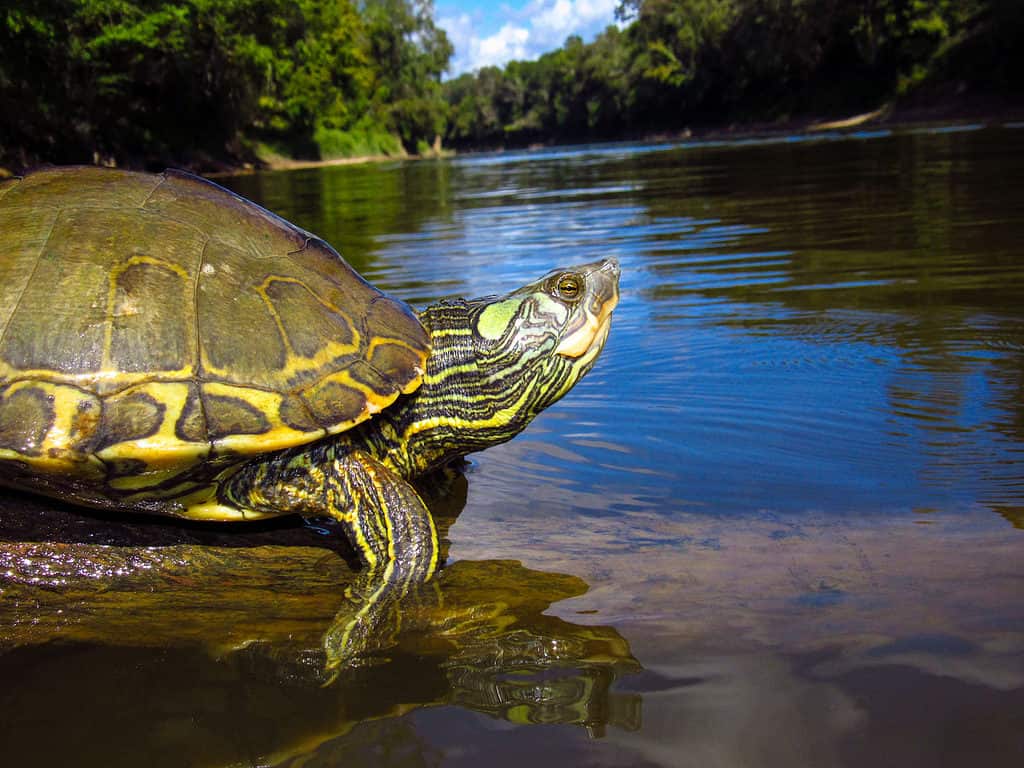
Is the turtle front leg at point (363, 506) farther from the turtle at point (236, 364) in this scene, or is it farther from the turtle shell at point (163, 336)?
the turtle shell at point (163, 336)

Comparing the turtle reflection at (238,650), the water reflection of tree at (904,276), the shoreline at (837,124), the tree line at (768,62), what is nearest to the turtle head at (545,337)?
the turtle reflection at (238,650)

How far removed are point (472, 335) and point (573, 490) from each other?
78cm

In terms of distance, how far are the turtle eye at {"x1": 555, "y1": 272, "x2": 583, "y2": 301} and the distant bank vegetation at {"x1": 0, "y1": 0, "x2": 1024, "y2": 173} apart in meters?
34.6

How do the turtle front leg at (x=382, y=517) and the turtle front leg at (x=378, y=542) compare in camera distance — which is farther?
the turtle front leg at (x=382, y=517)

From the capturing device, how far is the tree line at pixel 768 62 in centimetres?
4534

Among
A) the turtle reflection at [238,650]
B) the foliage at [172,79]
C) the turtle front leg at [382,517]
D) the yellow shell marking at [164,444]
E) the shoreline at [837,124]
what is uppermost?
the foliage at [172,79]

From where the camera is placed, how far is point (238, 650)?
2.19 meters

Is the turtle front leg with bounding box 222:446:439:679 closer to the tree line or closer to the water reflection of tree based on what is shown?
the water reflection of tree

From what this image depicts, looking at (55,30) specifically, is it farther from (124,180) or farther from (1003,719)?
(1003,719)

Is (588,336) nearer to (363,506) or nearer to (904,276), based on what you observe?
(363,506)

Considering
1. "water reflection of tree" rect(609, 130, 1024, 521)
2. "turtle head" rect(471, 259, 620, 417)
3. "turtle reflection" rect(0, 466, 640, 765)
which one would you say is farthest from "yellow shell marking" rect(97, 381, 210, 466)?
"water reflection of tree" rect(609, 130, 1024, 521)

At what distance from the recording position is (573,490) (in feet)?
10.9

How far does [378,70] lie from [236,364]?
90.8 metres

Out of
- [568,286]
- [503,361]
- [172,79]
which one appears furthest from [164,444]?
[172,79]
